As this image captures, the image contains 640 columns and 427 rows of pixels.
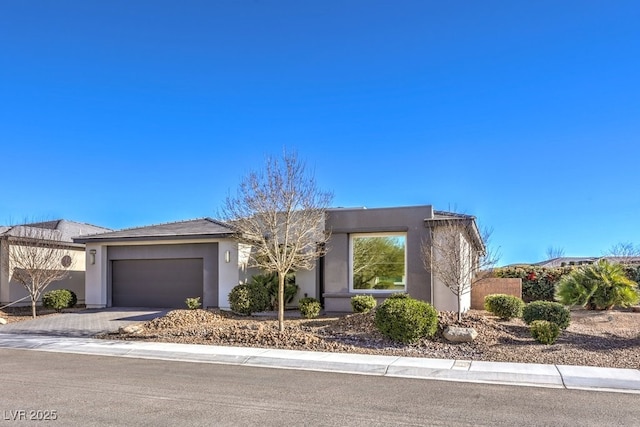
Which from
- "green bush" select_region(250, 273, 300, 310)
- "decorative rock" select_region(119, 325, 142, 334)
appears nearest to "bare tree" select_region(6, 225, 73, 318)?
"decorative rock" select_region(119, 325, 142, 334)

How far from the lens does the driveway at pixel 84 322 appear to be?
15.3 metres

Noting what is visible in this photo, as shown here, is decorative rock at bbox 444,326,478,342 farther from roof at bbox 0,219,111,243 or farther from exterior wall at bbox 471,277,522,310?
roof at bbox 0,219,111,243

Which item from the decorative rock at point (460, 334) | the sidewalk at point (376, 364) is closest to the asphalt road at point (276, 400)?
the sidewalk at point (376, 364)

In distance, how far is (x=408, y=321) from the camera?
11.8 metres

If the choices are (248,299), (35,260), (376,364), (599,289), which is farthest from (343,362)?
(35,260)

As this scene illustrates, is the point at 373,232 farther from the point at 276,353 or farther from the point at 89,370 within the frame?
the point at 89,370

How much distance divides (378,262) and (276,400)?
446 inches

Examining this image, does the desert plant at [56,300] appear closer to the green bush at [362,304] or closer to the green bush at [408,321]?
the green bush at [362,304]

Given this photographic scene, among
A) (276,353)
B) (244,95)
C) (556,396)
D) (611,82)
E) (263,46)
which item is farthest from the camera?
(244,95)

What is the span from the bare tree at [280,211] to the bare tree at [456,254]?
4.13m

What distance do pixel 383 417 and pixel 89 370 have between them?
6.31 meters

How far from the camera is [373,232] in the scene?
18.0m

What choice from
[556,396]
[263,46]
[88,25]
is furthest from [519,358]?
[88,25]

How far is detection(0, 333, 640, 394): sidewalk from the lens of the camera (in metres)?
8.34
